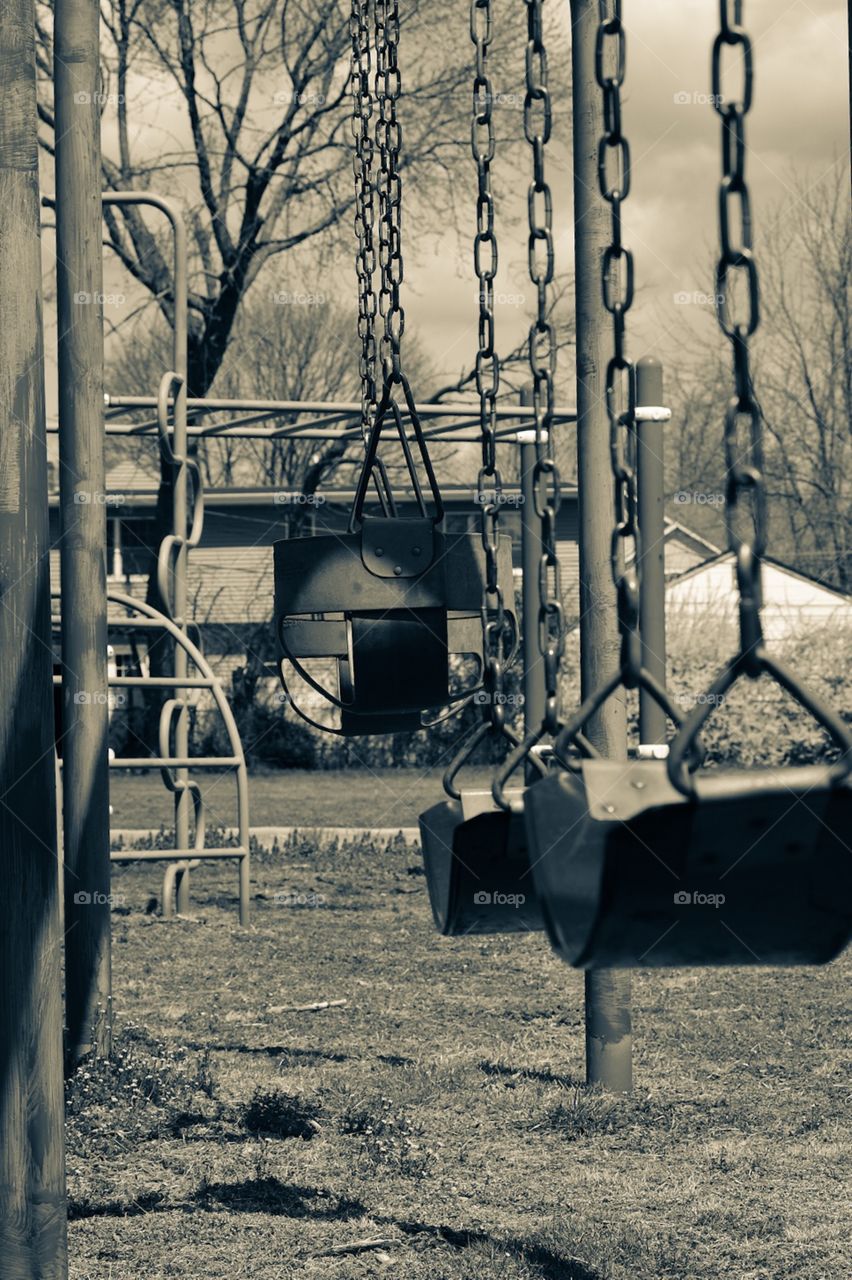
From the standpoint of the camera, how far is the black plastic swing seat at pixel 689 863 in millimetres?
1897

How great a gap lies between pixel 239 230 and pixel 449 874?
18.8m

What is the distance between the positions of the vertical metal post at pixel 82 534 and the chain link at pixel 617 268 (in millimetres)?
3612

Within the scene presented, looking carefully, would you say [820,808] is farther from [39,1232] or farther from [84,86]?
[84,86]

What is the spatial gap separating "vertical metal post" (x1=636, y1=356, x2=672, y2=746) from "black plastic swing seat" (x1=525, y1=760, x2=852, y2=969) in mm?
3956

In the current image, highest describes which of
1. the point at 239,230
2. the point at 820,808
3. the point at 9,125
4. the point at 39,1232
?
the point at 239,230

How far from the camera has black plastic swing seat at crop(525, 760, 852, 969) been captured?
190 cm

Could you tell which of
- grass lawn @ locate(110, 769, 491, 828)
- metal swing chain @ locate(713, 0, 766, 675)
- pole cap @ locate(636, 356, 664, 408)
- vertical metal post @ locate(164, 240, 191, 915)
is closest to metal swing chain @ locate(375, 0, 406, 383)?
metal swing chain @ locate(713, 0, 766, 675)

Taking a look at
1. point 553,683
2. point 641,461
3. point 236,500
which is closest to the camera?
point 553,683

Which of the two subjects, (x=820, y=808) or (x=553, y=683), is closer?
(x=820, y=808)

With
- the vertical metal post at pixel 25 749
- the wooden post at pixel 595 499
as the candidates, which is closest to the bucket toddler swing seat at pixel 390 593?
the vertical metal post at pixel 25 749

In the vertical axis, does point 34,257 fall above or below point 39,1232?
above

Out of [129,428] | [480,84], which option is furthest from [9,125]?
[129,428]

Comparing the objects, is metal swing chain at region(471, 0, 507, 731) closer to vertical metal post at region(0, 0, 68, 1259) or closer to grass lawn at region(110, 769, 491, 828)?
vertical metal post at region(0, 0, 68, 1259)

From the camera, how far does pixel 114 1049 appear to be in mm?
5617
